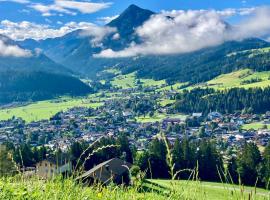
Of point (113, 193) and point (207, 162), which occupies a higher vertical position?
point (113, 193)

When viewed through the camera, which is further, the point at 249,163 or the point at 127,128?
the point at 127,128

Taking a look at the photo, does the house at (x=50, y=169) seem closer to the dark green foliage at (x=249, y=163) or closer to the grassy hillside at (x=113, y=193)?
the grassy hillside at (x=113, y=193)

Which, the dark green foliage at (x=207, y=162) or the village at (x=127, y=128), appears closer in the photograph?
the dark green foliage at (x=207, y=162)

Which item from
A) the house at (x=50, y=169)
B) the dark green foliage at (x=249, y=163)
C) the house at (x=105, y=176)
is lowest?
the dark green foliage at (x=249, y=163)

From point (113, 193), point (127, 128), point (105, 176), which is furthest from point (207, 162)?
point (127, 128)

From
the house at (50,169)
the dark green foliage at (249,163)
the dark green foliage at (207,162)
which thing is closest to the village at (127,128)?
the dark green foliage at (249,163)

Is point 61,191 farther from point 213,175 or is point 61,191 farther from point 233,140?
point 233,140

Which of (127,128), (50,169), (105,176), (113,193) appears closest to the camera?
(113,193)

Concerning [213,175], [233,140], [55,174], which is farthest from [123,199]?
[233,140]

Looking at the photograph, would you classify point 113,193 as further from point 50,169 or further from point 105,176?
point 105,176

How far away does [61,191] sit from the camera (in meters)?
5.00

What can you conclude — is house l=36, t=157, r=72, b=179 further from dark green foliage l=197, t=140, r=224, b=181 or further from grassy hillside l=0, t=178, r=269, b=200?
dark green foliage l=197, t=140, r=224, b=181

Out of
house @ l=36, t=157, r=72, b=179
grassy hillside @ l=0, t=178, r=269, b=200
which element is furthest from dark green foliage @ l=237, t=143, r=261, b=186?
grassy hillside @ l=0, t=178, r=269, b=200

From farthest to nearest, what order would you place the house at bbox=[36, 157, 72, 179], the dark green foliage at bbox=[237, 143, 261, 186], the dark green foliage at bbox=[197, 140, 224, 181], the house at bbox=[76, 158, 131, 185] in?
the dark green foliage at bbox=[197, 140, 224, 181] → the dark green foliage at bbox=[237, 143, 261, 186] → the house at bbox=[36, 157, 72, 179] → the house at bbox=[76, 158, 131, 185]
